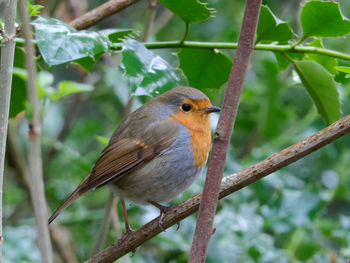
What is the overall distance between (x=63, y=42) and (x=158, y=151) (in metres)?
0.98

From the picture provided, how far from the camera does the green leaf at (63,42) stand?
176 centimetres

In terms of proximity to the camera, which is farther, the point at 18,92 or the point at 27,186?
the point at 27,186

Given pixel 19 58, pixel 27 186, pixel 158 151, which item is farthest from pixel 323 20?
pixel 27 186

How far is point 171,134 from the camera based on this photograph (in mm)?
2715

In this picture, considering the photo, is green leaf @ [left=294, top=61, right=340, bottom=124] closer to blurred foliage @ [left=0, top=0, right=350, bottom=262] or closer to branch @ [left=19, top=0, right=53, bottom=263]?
blurred foliage @ [left=0, top=0, right=350, bottom=262]

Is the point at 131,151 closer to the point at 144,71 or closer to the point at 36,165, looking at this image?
the point at 144,71

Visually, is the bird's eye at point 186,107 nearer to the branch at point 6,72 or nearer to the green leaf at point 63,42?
the green leaf at point 63,42

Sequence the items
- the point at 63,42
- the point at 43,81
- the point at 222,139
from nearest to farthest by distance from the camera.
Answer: the point at 222,139 → the point at 63,42 → the point at 43,81

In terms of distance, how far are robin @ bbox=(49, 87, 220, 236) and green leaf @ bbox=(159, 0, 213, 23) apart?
56 cm

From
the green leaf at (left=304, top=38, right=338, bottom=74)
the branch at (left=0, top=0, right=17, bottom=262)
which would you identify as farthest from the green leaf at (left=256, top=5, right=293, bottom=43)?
the branch at (left=0, top=0, right=17, bottom=262)

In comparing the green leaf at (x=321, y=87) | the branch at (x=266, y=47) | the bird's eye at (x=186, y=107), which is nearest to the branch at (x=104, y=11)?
the branch at (x=266, y=47)

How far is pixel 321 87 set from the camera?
2092mm

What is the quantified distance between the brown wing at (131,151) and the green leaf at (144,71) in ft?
2.01

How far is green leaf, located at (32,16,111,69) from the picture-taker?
176cm
